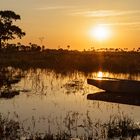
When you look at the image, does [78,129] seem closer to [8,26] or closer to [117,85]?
[117,85]

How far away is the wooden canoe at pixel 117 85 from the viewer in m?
20.7

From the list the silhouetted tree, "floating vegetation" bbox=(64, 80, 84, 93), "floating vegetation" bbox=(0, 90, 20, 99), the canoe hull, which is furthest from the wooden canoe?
the silhouetted tree

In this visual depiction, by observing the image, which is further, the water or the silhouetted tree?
the silhouetted tree

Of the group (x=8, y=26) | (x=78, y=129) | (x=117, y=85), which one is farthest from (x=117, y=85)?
(x=8, y=26)

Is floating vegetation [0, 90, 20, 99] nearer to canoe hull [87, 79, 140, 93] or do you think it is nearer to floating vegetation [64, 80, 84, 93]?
floating vegetation [64, 80, 84, 93]

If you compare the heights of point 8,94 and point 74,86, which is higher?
point 74,86

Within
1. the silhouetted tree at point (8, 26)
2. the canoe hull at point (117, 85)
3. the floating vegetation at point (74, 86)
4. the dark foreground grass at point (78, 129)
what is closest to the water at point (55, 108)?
the floating vegetation at point (74, 86)

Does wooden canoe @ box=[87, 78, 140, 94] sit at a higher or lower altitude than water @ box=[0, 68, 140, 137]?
higher

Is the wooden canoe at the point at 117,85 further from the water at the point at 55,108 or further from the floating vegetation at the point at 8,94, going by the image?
the floating vegetation at the point at 8,94

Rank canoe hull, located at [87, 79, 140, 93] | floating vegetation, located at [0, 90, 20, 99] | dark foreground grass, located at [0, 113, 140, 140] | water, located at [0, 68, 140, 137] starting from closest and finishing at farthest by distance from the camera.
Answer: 1. dark foreground grass, located at [0, 113, 140, 140]
2. water, located at [0, 68, 140, 137]
3. floating vegetation, located at [0, 90, 20, 99]
4. canoe hull, located at [87, 79, 140, 93]

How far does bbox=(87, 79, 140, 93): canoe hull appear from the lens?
68.0ft

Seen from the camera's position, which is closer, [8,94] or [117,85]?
[8,94]

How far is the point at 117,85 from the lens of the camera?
21453 millimetres

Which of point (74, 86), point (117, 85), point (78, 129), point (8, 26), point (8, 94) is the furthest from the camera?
point (8, 26)
